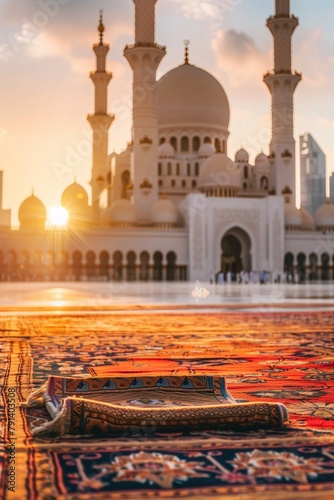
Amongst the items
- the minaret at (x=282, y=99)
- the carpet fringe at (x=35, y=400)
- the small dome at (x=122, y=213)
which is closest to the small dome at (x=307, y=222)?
the minaret at (x=282, y=99)

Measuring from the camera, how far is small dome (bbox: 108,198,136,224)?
94.4ft

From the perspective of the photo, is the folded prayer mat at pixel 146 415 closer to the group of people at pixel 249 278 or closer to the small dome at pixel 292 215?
the group of people at pixel 249 278

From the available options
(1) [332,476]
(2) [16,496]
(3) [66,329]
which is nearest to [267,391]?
(1) [332,476]

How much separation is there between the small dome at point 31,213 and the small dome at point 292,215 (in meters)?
12.0

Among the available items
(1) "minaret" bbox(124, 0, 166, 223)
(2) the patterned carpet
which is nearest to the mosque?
(1) "minaret" bbox(124, 0, 166, 223)

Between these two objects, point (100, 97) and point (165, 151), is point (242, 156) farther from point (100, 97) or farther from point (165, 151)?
point (100, 97)

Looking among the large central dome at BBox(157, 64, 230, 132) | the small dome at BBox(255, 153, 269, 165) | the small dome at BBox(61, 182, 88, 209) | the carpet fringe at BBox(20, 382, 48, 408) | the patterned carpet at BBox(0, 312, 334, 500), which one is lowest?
the patterned carpet at BBox(0, 312, 334, 500)

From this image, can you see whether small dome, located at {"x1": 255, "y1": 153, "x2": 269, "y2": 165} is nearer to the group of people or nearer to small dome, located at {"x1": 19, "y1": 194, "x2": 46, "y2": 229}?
the group of people

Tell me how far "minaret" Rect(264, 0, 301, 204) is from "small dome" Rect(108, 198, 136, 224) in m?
7.69

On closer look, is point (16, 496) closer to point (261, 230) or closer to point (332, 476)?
point (332, 476)

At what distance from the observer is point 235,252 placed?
102 ft

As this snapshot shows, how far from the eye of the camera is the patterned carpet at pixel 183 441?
56.9 inches

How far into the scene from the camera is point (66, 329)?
5688mm

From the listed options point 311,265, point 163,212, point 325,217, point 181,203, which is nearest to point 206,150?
point 181,203
